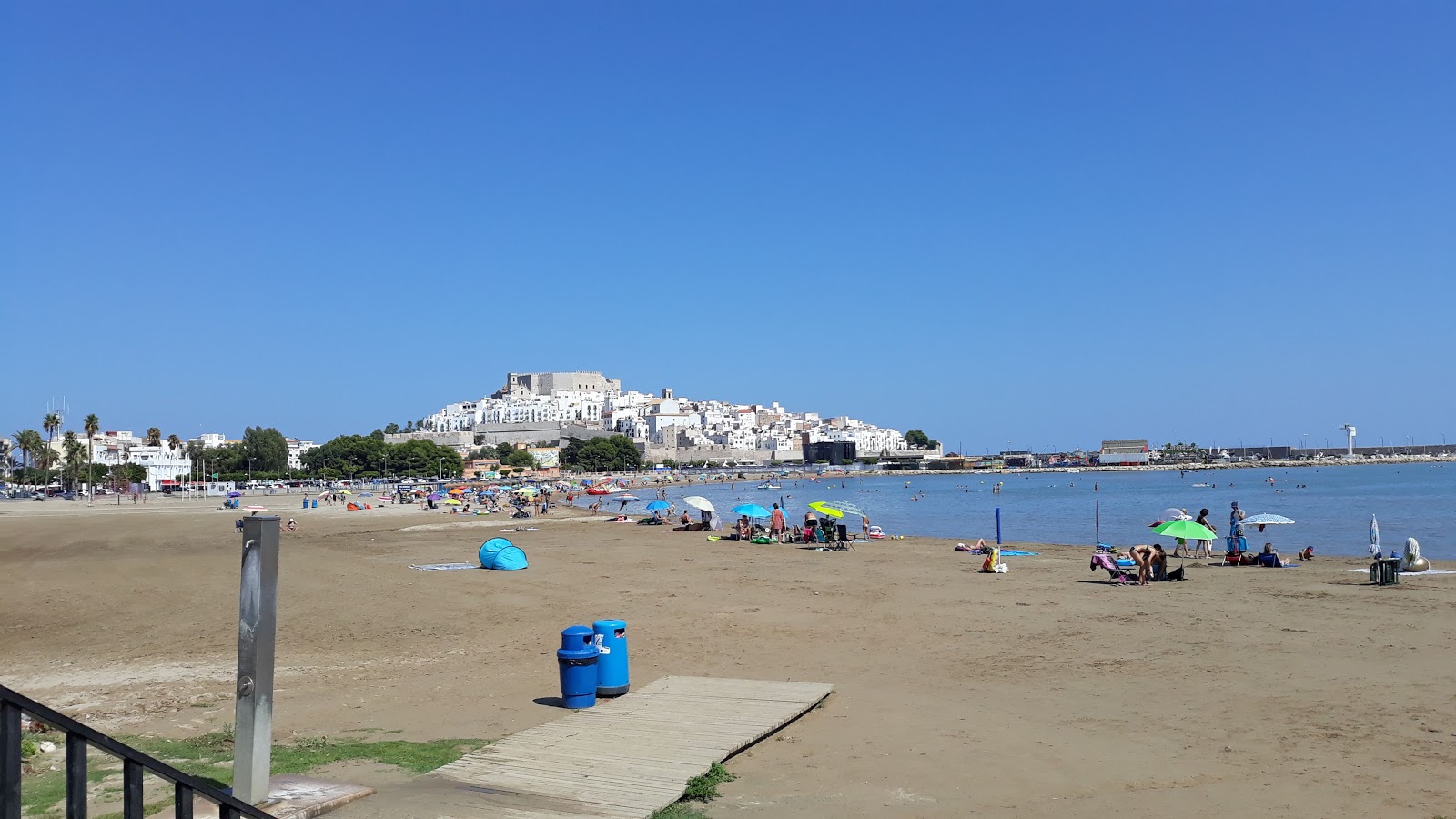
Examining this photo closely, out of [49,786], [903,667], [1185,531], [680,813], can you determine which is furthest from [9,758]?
[1185,531]

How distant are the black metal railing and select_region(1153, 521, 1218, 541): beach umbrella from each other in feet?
64.1

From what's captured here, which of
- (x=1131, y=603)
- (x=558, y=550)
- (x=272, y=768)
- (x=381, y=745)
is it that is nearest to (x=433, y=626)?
(x=381, y=745)

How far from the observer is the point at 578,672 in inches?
347

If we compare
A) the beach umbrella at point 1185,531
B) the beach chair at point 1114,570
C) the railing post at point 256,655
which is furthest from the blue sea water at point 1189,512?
the railing post at point 256,655

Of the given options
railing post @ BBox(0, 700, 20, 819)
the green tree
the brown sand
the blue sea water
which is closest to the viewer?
railing post @ BBox(0, 700, 20, 819)

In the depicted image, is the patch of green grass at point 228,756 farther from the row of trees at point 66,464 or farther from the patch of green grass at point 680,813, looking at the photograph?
the row of trees at point 66,464

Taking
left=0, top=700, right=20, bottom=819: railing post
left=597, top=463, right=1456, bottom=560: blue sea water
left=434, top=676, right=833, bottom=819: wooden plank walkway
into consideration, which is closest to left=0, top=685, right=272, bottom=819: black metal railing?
left=0, top=700, right=20, bottom=819: railing post

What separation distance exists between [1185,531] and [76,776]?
20.5m

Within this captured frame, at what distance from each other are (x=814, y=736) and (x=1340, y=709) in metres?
4.58

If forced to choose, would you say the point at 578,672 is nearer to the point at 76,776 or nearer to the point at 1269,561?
the point at 76,776

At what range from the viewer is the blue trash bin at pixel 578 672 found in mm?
8797

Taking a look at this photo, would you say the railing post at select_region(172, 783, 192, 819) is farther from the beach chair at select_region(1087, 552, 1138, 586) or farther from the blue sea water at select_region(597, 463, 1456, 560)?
the blue sea water at select_region(597, 463, 1456, 560)

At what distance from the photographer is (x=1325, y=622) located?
13.8 meters

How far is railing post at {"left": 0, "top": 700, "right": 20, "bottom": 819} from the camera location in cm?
264
